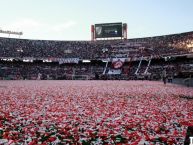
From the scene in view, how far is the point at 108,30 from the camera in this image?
331ft

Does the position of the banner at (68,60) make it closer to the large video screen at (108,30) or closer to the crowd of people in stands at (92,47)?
the crowd of people in stands at (92,47)

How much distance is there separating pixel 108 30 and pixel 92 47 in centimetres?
850

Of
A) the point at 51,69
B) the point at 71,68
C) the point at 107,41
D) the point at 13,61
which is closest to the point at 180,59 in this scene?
the point at 107,41

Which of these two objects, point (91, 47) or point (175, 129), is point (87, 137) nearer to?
point (175, 129)

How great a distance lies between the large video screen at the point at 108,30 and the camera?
99688 mm

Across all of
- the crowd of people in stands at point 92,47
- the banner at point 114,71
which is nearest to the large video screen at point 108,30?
the crowd of people in stands at point 92,47

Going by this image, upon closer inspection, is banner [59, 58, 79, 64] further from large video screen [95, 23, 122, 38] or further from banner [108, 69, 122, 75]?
large video screen [95, 23, 122, 38]

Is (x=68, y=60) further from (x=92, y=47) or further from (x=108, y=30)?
(x=108, y=30)

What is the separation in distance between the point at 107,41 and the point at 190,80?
6692 centimetres

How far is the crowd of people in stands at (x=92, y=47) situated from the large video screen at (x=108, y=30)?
2.58 meters

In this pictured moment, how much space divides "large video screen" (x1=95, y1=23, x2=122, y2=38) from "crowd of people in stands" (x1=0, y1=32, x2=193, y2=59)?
8.46ft

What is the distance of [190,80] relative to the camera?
36938 mm

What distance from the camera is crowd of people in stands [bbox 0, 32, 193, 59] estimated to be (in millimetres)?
89688

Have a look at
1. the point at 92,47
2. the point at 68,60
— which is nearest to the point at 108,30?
the point at 92,47
